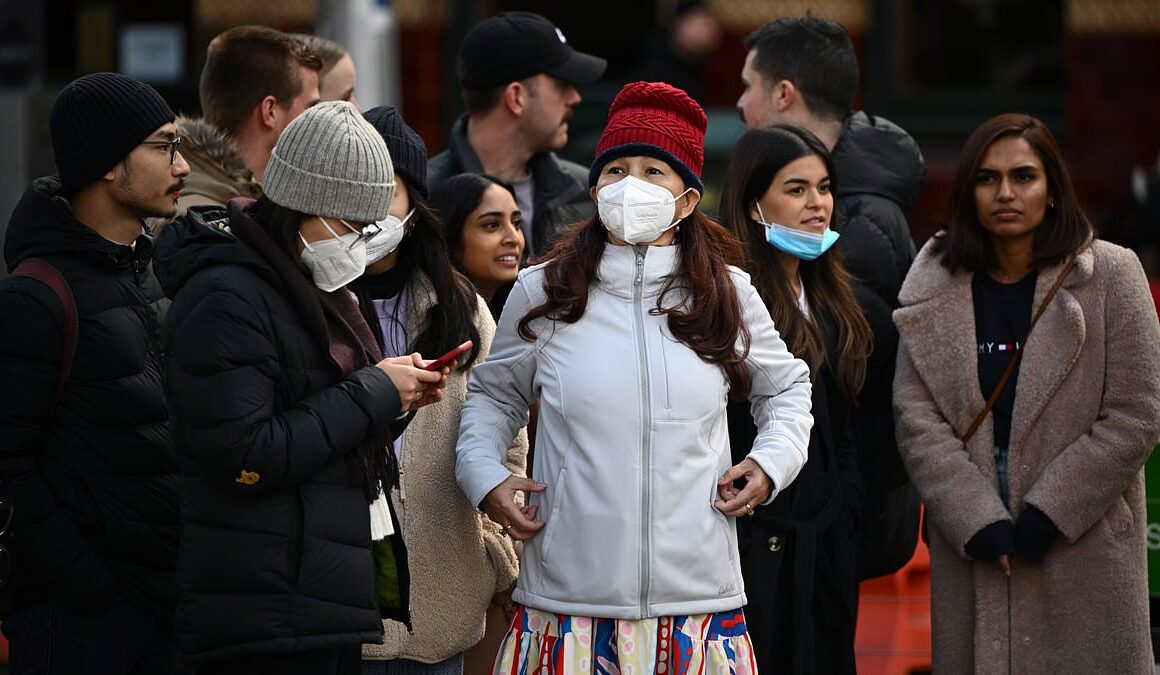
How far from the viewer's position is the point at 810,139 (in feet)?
16.9

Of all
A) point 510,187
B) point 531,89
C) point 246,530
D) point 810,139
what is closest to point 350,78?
point 531,89

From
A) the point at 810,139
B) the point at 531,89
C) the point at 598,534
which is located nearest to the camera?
the point at 598,534

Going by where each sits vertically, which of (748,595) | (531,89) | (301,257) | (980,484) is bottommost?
(748,595)

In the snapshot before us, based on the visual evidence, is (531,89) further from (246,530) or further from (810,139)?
(246,530)

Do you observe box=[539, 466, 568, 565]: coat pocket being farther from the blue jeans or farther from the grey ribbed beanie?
the blue jeans

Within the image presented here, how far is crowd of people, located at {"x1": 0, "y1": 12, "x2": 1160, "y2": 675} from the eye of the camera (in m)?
3.82

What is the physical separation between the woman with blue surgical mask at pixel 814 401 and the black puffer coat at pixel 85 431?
152 centimetres

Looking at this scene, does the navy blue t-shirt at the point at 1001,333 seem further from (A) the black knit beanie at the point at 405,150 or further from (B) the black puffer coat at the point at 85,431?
(B) the black puffer coat at the point at 85,431

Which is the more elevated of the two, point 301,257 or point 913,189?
point 913,189

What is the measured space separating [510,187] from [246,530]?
2094 mm

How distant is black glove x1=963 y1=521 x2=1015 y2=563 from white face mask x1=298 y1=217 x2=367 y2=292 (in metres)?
1.93

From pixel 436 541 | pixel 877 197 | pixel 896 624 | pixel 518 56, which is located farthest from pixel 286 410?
pixel 896 624

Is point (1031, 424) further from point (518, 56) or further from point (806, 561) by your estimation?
point (518, 56)

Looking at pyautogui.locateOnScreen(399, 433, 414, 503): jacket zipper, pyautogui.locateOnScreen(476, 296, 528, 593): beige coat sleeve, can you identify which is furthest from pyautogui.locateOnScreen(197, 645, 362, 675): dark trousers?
pyautogui.locateOnScreen(476, 296, 528, 593): beige coat sleeve
